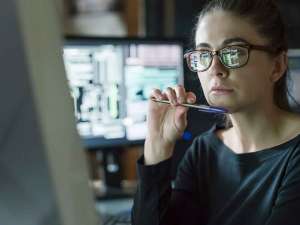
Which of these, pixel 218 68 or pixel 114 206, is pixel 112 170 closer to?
pixel 114 206

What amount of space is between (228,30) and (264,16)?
7 cm

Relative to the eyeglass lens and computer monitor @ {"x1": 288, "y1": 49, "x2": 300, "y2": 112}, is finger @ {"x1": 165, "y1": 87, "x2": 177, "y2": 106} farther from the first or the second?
computer monitor @ {"x1": 288, "y1": 49, "x2": 300, "y2": 112}

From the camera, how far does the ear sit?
96 centimetres

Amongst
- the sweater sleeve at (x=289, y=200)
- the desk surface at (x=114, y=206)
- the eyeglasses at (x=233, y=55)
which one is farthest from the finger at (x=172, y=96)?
the desk surface at (x=114, y=206)

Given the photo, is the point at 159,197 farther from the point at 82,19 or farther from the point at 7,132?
the point at 82,19

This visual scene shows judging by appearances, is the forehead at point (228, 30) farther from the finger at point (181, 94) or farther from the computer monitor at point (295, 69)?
the computer monitor at point (295, 69)

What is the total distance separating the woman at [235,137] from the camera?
35.9 inches

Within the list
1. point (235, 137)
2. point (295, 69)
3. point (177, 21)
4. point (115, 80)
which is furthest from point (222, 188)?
point (177, 21)

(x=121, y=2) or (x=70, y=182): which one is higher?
(x=121, y=2)

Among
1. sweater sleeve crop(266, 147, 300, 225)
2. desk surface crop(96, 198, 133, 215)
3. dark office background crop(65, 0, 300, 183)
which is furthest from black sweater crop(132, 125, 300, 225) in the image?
desk surface crop(96, 198, 133, 215)

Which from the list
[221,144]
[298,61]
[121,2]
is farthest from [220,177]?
[121,2]

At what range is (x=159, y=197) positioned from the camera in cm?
102

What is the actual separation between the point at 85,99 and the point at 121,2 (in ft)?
2.00

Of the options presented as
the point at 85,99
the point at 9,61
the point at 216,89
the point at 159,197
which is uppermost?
the point at 9,61
